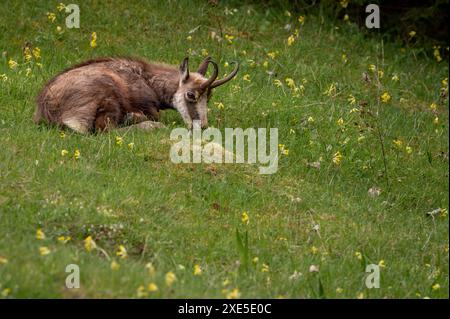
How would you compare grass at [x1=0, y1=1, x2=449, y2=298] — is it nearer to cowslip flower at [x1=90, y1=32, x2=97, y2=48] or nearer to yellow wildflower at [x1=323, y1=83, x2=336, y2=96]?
yellow wildflower at [x1=323, y1=83, x2=336, y2=96]

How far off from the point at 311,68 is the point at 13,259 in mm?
8403

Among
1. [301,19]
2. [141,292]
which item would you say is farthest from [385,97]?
[141,292]

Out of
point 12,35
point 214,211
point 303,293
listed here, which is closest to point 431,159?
point 214,211

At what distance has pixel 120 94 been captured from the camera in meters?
11.9

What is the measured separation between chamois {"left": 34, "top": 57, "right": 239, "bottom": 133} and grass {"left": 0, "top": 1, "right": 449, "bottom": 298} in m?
0.32

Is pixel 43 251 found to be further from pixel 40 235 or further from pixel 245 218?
pixel 245 218

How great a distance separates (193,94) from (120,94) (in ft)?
3.28

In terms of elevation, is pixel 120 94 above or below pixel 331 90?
below

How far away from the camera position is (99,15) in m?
15.4

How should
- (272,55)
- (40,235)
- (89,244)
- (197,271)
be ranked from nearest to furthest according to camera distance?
(40,235) → (89,244) → (197,271) → (272,55)

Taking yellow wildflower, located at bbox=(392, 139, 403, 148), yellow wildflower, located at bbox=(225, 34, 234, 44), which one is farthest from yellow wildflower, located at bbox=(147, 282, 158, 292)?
yellow wildflower, located at bbox=(225, 34, 234, 44)

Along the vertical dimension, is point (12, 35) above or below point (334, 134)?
above
